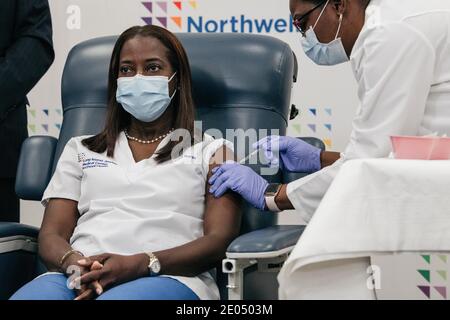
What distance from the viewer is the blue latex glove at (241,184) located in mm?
1928

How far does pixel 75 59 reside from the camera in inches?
93.9

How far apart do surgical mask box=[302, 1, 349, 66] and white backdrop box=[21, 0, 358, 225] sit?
3.14ft

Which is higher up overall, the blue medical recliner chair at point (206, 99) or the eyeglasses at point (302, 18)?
the eyeglasses at point (302, 18)

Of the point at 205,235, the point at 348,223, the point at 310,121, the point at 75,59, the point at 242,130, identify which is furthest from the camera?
the point at 310,121

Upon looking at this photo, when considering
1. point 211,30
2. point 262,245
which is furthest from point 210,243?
point 211,30

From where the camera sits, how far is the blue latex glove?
1928 millimetres

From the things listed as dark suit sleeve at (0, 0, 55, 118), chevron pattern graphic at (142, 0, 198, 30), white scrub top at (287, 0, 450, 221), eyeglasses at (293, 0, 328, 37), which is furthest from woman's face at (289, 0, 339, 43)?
chevron pattern graphic at (142, 0, 198, 30)

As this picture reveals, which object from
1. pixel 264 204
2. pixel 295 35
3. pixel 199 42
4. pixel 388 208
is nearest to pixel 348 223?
pixel 388 208

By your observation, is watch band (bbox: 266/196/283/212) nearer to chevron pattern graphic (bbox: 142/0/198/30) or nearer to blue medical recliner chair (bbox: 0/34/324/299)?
blue medical recliner chair (bbox: 0/34/324/299)

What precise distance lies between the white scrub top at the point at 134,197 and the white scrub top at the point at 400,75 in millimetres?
393

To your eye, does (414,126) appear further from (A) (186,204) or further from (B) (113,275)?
(B) (113,275)

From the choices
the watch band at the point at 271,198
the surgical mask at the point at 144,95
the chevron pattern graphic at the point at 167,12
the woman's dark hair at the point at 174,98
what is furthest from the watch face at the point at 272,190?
the chevron pattern graphic at the point at 167,12

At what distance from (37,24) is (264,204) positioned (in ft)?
3.60

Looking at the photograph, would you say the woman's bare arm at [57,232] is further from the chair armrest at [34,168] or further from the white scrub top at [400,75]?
the white scrub top at [400,75]
